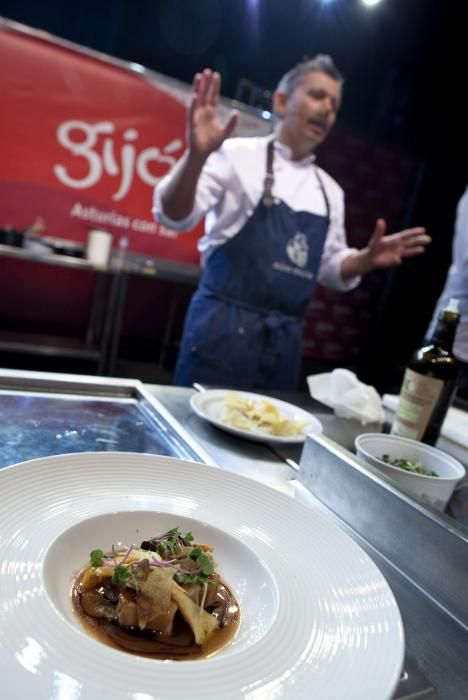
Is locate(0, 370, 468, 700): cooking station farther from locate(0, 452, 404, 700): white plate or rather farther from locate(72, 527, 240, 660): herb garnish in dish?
locate(72, 527, 240, 660): herb garnish in dish

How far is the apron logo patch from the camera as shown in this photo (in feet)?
7.57

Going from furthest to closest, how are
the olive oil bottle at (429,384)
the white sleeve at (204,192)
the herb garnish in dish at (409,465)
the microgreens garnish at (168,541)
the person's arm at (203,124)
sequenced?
the white sleeve at (204,192) → the person's arm at (203,124) → the olive oil bottle at (429,384) → the herb garnish in dish at (409,465) → the microgreens garnish at (168,541)

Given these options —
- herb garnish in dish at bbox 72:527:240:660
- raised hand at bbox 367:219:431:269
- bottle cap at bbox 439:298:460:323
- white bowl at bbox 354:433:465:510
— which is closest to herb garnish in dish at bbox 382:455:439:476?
white bowl at bbox 354:433:465:510

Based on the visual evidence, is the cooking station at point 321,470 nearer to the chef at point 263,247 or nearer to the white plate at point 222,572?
the white plate at point 222,572

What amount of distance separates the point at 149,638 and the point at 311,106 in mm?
2200

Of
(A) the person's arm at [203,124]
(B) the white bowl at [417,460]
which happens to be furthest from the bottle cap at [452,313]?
(A) the person's arm at [203,124]

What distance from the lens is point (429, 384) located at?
1.08 m

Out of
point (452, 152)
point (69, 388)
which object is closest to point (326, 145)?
point (452, 152)

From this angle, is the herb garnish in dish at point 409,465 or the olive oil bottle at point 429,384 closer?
the herb garnish in dish at point 409,465

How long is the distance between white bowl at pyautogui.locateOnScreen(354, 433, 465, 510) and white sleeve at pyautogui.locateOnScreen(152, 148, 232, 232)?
4.35ft

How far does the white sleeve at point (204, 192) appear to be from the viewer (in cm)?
201

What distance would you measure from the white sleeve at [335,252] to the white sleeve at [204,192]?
62cm

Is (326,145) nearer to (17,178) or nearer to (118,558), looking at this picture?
(17,178)

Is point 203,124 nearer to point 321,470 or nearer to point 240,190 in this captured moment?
point 240,190
